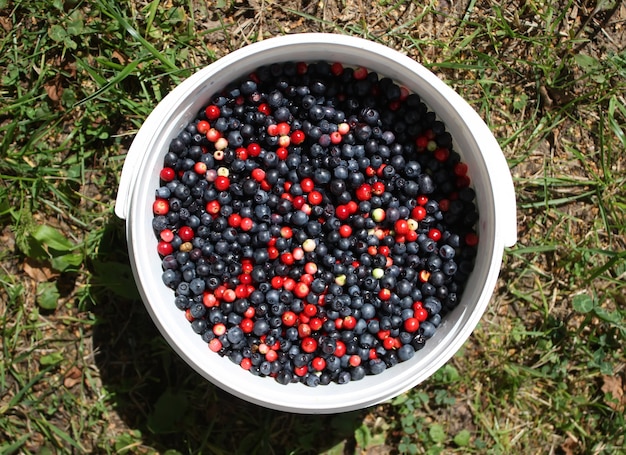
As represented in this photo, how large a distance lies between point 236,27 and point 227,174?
3.06ft

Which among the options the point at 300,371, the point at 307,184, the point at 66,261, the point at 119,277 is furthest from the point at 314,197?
the point at 66,261

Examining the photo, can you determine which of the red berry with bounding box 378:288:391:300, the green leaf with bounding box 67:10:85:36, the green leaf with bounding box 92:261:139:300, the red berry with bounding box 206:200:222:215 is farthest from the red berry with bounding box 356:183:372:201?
the green leaf with bounding box 67:10:85:36

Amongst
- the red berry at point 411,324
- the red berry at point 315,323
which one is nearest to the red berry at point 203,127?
the red berry at point 315,323

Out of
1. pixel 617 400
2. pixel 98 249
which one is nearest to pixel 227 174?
pixel 98 249

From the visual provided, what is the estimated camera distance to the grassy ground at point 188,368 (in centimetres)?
328

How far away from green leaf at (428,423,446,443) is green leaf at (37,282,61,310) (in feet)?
7.12

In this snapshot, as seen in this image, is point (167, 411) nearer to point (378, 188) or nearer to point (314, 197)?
point (314, 197)

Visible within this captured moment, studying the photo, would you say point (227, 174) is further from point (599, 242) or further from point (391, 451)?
point (599, 242)

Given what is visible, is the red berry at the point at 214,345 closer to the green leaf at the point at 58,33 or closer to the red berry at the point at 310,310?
the red berry at the point at 310,310

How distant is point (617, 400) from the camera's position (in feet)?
11.5

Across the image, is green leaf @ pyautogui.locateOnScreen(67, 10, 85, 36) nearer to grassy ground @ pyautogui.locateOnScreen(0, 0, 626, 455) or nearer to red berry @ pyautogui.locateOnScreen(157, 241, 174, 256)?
grassy ground @ pyautogui.locateOnScreen(0, 0, 626, 455)

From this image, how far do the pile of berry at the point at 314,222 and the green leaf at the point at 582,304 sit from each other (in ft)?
3.25

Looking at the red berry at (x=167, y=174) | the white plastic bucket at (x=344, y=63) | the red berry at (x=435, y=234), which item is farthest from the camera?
the red berry at (x=435, y=234)

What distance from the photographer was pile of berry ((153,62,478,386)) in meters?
2.79
